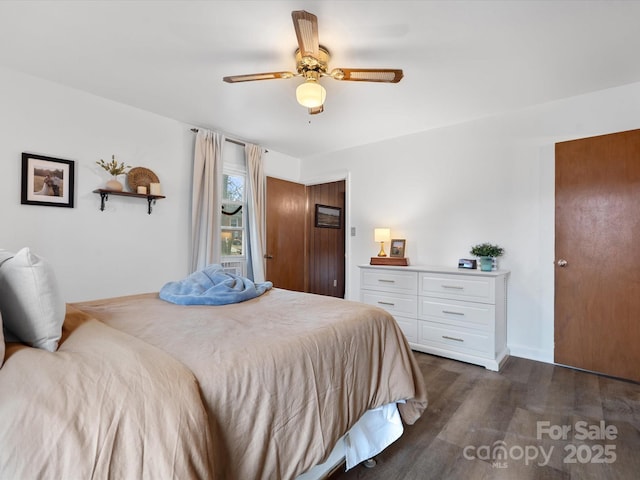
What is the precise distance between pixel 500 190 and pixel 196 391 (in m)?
3.26

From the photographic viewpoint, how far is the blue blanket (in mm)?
1742

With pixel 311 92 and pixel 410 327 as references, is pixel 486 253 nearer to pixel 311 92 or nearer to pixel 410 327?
pixel 410 327

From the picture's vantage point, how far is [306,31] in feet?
5.38

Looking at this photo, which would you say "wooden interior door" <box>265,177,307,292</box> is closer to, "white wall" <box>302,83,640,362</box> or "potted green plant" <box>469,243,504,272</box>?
"white wall" <box>302,83,640,362</box>

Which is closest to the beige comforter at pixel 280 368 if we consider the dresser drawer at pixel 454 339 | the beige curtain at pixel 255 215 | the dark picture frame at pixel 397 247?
the dresser drawer at pixel 454 339

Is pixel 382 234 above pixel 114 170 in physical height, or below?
below

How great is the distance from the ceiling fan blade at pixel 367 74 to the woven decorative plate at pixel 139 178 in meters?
2.16

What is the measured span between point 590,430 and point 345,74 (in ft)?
8.68

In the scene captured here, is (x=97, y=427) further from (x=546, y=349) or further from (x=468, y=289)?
(x=546, y=349)

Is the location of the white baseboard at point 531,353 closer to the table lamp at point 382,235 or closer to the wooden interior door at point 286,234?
the table lamp at point 382,235

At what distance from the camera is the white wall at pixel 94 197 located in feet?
7.78

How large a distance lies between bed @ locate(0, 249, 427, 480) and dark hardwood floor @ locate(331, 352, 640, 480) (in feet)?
0.84

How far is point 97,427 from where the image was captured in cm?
65

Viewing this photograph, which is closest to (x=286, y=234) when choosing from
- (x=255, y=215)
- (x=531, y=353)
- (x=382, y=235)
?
(x=255, y=215)
